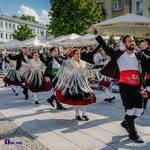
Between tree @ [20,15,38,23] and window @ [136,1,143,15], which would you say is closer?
window @ [136,1,143,15]

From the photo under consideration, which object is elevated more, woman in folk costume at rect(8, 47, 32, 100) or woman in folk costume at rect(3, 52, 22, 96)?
woman in folk costume at rect(8, 47, 32, 100)

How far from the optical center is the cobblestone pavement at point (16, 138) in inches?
231

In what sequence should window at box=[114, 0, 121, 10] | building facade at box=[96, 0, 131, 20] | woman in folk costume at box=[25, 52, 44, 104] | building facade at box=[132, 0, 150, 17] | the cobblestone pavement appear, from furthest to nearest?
window at box=[114, 0, 121, 10], building facade at box=[96, 0, 131, 20], building facade at box=[132, 0, 150, 17], woman in folk costume at box=[25, 52, 44, 104], the cobblestone pavement

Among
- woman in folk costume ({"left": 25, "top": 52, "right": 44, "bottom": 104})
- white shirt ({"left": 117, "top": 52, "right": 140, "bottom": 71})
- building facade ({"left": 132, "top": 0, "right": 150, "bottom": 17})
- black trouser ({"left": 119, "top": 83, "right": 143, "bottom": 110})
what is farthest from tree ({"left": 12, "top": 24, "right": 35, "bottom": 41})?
black trouser ({"left": 119, "top": 83, "right": 143, "bottom": 110})

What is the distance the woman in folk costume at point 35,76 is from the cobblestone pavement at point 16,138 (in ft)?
9.45

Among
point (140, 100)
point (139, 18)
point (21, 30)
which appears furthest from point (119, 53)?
point (21, 30)

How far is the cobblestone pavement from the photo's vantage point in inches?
231

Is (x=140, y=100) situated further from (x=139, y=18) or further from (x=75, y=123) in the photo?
(x=139, y=18)

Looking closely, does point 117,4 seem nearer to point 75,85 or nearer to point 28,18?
point 75,85

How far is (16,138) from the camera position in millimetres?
6457

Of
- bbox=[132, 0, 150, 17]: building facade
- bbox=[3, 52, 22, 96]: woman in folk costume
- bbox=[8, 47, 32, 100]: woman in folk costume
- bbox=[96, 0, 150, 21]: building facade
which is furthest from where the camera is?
bbox=[96, 0, 150, 21]: building facade

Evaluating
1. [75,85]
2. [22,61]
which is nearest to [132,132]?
[75,85]

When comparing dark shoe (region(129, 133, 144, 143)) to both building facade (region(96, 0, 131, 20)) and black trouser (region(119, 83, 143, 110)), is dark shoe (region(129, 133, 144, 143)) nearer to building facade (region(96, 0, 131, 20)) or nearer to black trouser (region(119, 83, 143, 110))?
black trouser (region(119, 83, 143, 110))

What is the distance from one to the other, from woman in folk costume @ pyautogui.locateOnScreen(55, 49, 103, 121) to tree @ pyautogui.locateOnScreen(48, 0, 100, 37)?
26092 mm
